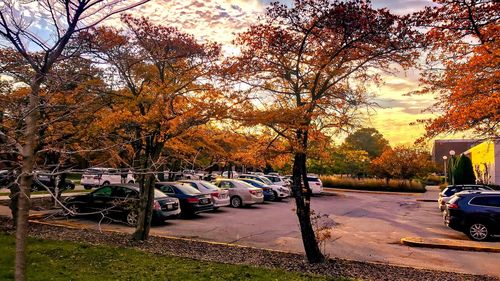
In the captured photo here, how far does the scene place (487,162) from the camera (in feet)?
114

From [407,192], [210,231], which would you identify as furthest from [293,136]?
[407,192]

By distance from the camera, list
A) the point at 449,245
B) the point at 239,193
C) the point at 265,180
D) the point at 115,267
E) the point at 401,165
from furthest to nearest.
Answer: the point at 401,165 < the point at 265,180 < the point at 239,193 < the point at 449,245 < the point at 115,267

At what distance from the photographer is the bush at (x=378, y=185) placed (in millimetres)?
39344

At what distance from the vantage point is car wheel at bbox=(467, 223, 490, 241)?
41.9 ft

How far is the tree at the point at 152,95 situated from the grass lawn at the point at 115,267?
1898 millimetres

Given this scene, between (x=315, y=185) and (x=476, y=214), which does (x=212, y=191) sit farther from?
(x=315, y=185)

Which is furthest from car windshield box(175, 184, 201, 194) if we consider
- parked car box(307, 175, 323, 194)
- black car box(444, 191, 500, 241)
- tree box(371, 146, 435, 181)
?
tree box(371, 146, 435, 181)

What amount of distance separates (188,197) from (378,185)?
2843 centimetres

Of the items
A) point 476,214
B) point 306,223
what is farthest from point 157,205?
point 476,214

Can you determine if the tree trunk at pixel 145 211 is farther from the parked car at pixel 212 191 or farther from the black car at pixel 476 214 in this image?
the black car at pixel 476 214

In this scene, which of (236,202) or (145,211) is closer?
(145,211)

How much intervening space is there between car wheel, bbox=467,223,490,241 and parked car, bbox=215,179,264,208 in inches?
400

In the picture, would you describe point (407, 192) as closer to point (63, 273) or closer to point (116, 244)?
point (116, 244)

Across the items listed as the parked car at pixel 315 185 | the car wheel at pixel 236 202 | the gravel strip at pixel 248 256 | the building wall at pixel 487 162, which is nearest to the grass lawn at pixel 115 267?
the gravel strip at pixel 248 256
